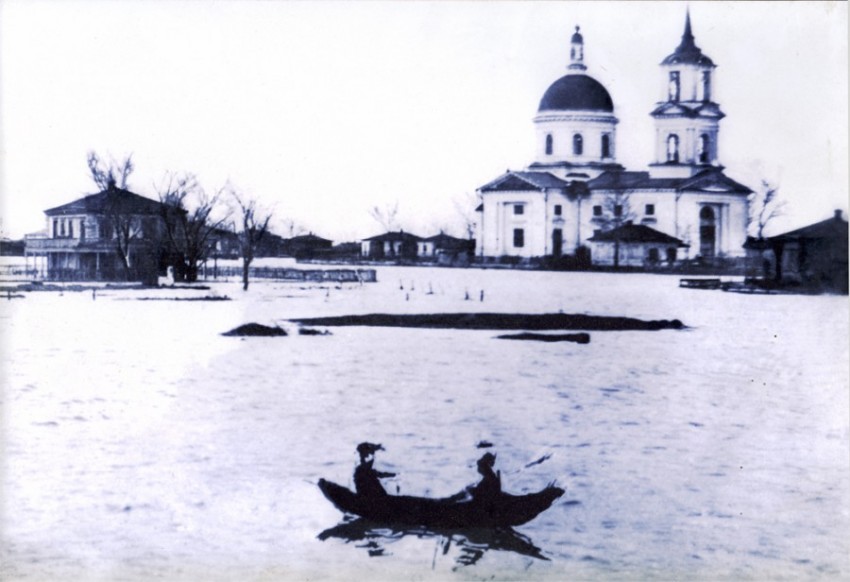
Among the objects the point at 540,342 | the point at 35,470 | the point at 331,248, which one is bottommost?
the point at 35,470

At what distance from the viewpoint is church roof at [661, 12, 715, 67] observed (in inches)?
169

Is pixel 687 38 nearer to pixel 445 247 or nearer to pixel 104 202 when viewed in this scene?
pixel 445 247

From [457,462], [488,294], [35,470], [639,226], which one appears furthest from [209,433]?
[639,226]

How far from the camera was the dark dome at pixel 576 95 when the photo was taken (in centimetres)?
A: 430

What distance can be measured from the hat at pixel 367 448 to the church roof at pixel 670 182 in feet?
4.06

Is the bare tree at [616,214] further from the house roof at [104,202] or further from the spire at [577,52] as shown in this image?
the house roof at [104,202]

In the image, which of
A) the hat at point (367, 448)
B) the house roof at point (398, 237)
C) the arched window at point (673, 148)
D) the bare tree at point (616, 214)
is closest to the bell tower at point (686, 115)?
the arched window at point (673, 148)

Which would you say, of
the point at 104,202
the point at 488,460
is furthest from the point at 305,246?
the point at 488,460

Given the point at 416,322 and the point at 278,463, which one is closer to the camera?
the point at 278,463

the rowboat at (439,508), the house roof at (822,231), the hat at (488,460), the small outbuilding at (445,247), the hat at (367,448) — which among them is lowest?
the rowboat at (439,508)

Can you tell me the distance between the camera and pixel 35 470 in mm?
4012

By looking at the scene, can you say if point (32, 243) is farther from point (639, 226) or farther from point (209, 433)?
point (639, 226)

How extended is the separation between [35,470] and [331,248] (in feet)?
4.07

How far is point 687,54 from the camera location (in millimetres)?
4336
